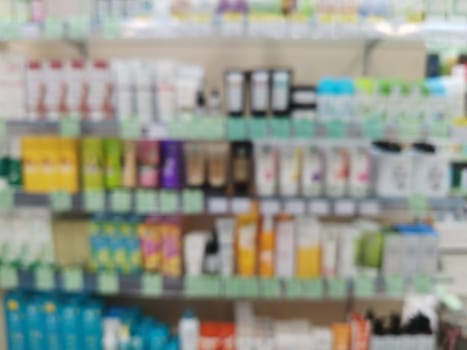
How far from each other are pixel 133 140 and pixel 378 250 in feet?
4.02

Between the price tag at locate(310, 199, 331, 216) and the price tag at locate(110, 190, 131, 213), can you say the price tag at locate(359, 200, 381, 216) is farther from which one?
the price tag at locate(110, 190, 131, 213)

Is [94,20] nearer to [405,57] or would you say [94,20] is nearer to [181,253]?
[181,253]

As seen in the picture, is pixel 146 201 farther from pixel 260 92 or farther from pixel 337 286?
pixel 337 286

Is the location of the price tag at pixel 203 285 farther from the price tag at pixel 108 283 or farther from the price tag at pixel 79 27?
the price tag at pixel 79 27

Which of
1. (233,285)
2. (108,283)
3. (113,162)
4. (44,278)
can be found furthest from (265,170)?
(44,278)

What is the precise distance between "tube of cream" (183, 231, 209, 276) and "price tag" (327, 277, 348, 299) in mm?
583

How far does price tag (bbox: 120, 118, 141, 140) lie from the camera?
6.22 ft

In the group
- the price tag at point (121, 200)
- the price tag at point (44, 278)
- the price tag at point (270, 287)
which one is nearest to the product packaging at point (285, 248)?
the price tag at point (270, 287)

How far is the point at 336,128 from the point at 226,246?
27.5 inches

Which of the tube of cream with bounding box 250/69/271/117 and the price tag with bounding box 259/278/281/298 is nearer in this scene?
the tube of cream with bounding box 250/69/271/117

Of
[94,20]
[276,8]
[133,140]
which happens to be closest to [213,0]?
[276,8]

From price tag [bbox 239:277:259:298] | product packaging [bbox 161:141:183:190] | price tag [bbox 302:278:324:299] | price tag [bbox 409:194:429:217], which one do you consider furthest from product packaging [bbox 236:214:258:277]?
price tag [bbox 409:194:429:217]

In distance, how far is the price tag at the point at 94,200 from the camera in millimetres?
2008

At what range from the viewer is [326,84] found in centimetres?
190
